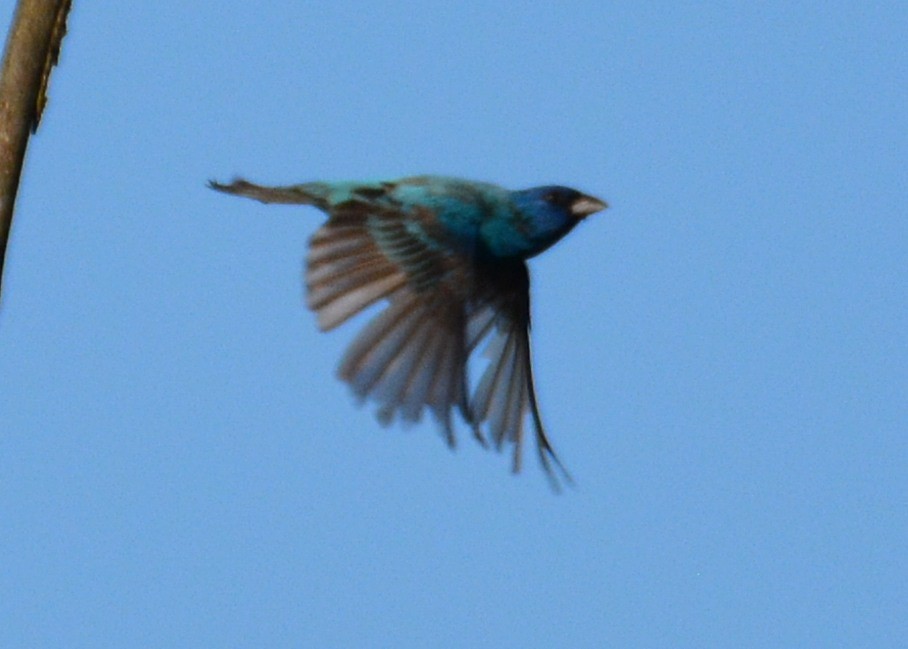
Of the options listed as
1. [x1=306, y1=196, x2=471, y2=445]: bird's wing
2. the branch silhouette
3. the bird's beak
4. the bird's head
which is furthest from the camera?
the bird's beak

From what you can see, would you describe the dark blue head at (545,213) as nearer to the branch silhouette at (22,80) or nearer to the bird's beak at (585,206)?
the bird's beak at (585,206)

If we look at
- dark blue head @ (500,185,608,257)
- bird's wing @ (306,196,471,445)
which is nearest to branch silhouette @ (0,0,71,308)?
bird's wing @ (306,196,471,445)

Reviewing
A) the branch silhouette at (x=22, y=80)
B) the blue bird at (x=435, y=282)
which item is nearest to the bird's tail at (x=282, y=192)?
the blue bird at (x=435, y=282)

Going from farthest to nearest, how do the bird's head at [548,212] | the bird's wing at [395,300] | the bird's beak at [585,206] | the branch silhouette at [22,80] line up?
1. the bird's beak at [585,206]
2. the bird's head at [548,212]
3. the bird's wing at [395,300]
4. the branch silhouette at [22,80]

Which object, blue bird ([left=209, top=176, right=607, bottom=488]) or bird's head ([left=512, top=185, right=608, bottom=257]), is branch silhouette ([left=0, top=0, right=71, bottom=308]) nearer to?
blue bird ([left=209, top=176, right=607, bottom=488])

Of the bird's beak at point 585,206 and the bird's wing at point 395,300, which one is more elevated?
the bird's beak at point 585,206

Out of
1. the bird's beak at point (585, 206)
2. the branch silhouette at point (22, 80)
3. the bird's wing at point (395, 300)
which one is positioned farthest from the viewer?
the bird's beak at point (585, 206)

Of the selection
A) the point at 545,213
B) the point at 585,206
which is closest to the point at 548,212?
the point at 545,213
